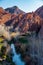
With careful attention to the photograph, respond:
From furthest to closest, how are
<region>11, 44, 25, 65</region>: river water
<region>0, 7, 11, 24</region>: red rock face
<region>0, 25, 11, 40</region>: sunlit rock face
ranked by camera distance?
<region>0, 7, 11, 24</region>: red rock face → <region>0, 25, 11, 40</region>: sunlit rock face → <region>11, 44, 25, 65</region>: river water

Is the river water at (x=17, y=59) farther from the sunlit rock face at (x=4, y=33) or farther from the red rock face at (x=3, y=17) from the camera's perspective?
the red rock face at (x=3, y=17)

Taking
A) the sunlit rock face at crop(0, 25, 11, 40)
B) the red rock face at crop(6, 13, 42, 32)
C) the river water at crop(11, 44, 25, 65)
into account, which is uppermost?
the red rock face at crop(6, 13, 42, 32)

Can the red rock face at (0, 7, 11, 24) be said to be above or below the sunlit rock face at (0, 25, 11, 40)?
above

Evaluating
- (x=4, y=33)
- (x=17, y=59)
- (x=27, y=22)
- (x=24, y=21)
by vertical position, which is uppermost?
(x=24, y=21)

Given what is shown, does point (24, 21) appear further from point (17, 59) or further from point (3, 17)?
point (17, 59)

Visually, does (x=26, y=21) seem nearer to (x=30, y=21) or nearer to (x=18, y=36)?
(x=30, y=21)

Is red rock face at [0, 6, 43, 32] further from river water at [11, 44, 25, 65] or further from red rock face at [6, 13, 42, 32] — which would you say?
river water at [11, 44, 25, 65]

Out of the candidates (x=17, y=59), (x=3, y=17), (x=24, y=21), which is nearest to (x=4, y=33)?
(x=24, y=21)

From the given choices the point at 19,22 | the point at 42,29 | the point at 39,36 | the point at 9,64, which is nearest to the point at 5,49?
the point at 9,64

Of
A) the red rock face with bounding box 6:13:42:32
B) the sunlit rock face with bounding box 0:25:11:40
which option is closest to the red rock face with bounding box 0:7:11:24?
the red rock face with bounding box 6:13:42:32

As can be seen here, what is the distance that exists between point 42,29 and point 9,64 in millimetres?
5709

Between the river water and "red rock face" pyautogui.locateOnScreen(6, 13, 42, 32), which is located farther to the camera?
"red rock face" pyautogui.locateOnScreen(6, 13, 42, 32)

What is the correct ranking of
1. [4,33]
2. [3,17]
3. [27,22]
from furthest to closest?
[3,17]
[27,22]
[4,33]

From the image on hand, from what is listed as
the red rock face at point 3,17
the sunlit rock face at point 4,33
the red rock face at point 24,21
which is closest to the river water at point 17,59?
the sunlit rock face at point 4,33
